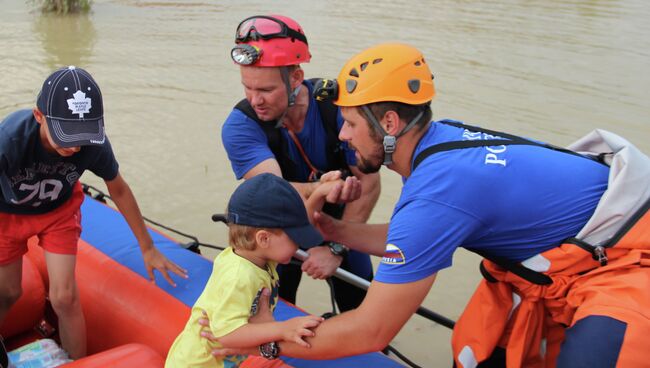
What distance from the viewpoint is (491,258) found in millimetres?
1904

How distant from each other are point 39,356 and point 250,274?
3.79ft

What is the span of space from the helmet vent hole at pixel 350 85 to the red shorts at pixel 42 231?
1492mm

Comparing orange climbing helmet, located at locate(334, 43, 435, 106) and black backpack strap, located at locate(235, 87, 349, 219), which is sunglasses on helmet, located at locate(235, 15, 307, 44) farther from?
orange climbing helmet, located at locate(334, 43, 435, 106)

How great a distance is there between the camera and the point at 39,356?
2.40 metres

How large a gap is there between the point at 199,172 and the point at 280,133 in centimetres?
345

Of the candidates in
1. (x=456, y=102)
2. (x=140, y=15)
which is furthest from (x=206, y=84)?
(x=140, y=15)

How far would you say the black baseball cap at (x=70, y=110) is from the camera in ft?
7.28

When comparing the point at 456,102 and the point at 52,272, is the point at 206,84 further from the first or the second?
the point at 52,272

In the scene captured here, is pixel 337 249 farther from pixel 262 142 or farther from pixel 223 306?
pixel 223 306

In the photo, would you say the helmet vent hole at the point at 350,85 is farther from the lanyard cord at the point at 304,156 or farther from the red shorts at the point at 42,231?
the red shorts at the point at 42,231

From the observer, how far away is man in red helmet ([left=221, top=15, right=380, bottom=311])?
248 cm

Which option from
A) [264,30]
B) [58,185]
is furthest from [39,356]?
[264,30]

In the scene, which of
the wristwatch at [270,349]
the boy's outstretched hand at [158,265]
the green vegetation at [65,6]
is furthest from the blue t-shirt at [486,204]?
the green vegetation at [65,6]

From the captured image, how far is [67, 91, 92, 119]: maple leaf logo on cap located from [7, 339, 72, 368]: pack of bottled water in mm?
1015
